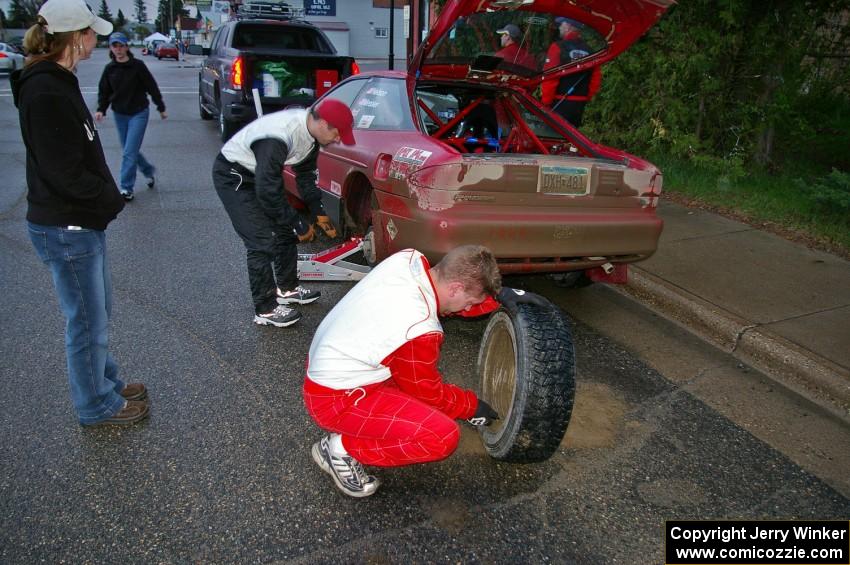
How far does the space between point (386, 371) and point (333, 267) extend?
2373mm

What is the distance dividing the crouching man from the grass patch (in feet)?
15.5

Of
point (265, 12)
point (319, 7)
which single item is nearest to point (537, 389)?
point (265, 12)

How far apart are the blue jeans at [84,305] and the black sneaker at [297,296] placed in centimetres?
149

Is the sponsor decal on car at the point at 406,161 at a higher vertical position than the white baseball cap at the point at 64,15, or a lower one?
lower

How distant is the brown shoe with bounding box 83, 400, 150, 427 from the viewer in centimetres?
293

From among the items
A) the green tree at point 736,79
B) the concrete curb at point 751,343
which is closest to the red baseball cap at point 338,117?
the concrete curb at point 751,343

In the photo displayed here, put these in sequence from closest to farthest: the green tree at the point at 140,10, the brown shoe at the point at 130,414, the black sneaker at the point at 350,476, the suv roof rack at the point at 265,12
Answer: the black sneaker at the point at 350,476 < the brown shoe at the point at 130,414 < the suv roof rack at the point at 265,12 < the green tree at the point at 140,10

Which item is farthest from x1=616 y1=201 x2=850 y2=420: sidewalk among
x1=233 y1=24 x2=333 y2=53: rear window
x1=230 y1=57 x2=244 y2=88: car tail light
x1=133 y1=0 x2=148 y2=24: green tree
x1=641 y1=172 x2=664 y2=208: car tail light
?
x1=133 y1=0 x2=148 y2=24: green tree

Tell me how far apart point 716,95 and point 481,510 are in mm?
6526

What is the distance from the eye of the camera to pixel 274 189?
3613 millimetres

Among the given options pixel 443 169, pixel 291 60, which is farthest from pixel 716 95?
pixel 291 60

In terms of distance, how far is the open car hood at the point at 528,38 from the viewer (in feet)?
13.5

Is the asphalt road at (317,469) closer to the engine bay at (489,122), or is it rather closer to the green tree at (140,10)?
the engine bay at (489,122)

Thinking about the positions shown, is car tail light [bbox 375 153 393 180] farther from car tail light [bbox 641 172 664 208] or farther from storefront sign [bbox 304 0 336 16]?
storefront sign [bbox 304 0 336 16]
